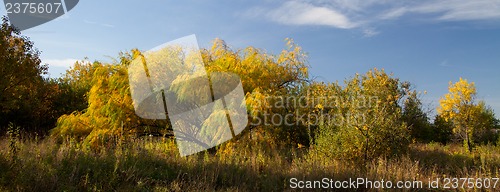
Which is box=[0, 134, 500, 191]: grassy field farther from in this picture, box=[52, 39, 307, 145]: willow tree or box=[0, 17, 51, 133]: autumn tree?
box=[0, 17, 51, 133]: autumn tree

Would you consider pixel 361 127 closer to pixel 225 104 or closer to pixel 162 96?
pixel 225 104

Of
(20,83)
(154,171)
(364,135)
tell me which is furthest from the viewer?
(20,83)

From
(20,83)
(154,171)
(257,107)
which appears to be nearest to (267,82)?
(257,107)

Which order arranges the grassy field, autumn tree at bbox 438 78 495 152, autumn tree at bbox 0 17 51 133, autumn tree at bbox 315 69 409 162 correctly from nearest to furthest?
the grassy field → autumn tree at bbox 315 69 409 162 → autumn tree at bbox 0 17 51 133 → autumn tree at bbox 438 78 495 152

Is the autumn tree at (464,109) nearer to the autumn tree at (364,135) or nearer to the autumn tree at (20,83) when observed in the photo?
the autumn tree at (364,135)

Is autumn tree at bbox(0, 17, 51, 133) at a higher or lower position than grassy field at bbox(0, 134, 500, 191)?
higher

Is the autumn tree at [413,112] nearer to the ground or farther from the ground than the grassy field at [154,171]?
farther from the ground

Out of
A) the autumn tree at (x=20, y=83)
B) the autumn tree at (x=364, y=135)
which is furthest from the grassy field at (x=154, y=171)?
the autumn tree at (x=20, y=83)

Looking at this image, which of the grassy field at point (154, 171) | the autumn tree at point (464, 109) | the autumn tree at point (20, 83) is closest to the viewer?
the grassy field at point (154, 171)

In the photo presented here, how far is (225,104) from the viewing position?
37.7 feet

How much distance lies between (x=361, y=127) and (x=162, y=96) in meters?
5.82

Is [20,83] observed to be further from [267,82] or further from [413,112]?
[413,112]

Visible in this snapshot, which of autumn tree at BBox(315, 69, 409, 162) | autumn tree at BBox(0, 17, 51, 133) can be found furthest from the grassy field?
autumn tree at BBox(0, 17, 51, 133)

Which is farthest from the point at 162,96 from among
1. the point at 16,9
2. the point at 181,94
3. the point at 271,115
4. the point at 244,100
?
the point at 16,9
